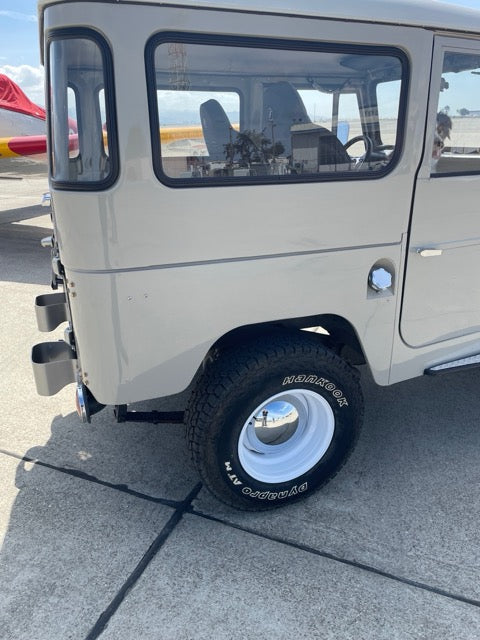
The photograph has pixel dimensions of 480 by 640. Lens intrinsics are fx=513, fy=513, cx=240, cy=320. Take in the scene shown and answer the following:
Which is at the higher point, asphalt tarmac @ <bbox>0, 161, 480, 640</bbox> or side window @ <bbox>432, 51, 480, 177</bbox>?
side window @ <bbox>432, 51, 480, 177</bbox>

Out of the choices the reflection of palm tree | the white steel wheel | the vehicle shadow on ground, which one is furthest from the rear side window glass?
Answer: the vehicle shadow on ground

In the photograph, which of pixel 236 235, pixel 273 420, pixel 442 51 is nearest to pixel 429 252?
pixel 442 51

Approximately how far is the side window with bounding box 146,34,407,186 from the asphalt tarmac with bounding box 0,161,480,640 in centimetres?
163

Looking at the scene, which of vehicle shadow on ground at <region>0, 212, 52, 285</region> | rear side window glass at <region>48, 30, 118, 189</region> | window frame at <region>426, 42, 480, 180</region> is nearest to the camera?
rear side window glass at <region>48, 30, 118, 189</region>

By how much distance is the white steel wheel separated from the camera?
2.59m

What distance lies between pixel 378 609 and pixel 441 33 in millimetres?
2460

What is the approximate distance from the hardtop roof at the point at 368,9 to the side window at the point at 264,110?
0.11 meters

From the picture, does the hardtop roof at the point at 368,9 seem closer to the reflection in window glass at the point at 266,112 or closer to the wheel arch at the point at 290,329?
the reflection in window glass at the point at 266,112

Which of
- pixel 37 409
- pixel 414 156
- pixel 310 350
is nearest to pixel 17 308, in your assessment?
pixel 37 409

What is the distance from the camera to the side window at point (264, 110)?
1973 millimetres

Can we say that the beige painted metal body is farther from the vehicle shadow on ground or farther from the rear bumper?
the vehicle shadow on ground

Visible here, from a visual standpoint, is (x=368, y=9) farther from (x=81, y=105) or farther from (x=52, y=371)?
(x=52, y=371)

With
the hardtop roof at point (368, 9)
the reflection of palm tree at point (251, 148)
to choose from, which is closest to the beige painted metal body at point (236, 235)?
the hardtop roof at point (368, 9)

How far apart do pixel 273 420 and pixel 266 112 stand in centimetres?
146
